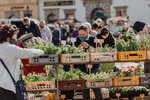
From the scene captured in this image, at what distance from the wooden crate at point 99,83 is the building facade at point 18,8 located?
46757mm

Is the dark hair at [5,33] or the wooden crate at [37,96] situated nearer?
the dark hair at [5,33]

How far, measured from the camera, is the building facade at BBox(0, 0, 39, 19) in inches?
2189

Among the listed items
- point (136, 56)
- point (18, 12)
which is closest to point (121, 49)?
point (136, 56)

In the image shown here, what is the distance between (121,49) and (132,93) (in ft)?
5.69

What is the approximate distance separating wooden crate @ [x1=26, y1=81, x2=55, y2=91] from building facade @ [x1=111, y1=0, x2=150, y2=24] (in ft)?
141

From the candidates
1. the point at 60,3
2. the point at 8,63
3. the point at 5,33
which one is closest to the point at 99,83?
the point at 8,63

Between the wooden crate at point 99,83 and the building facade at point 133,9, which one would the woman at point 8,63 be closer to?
the wooden crate at point 99,83

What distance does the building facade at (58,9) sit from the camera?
182ft

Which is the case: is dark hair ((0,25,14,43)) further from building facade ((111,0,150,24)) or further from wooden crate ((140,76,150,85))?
building facade ((111,0,150,24))

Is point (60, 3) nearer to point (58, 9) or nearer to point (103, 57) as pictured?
point (58, 9)

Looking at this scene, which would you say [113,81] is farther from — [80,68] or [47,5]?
[47,5]

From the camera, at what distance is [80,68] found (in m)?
10.5

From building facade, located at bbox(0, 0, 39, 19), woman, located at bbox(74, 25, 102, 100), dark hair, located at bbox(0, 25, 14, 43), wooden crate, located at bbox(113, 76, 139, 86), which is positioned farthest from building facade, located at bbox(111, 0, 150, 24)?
dark hair, located at bbox(0, 25, 14, 43)

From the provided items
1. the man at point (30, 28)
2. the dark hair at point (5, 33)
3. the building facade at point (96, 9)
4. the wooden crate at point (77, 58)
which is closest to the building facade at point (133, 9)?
the building facade at point (96, 9)
